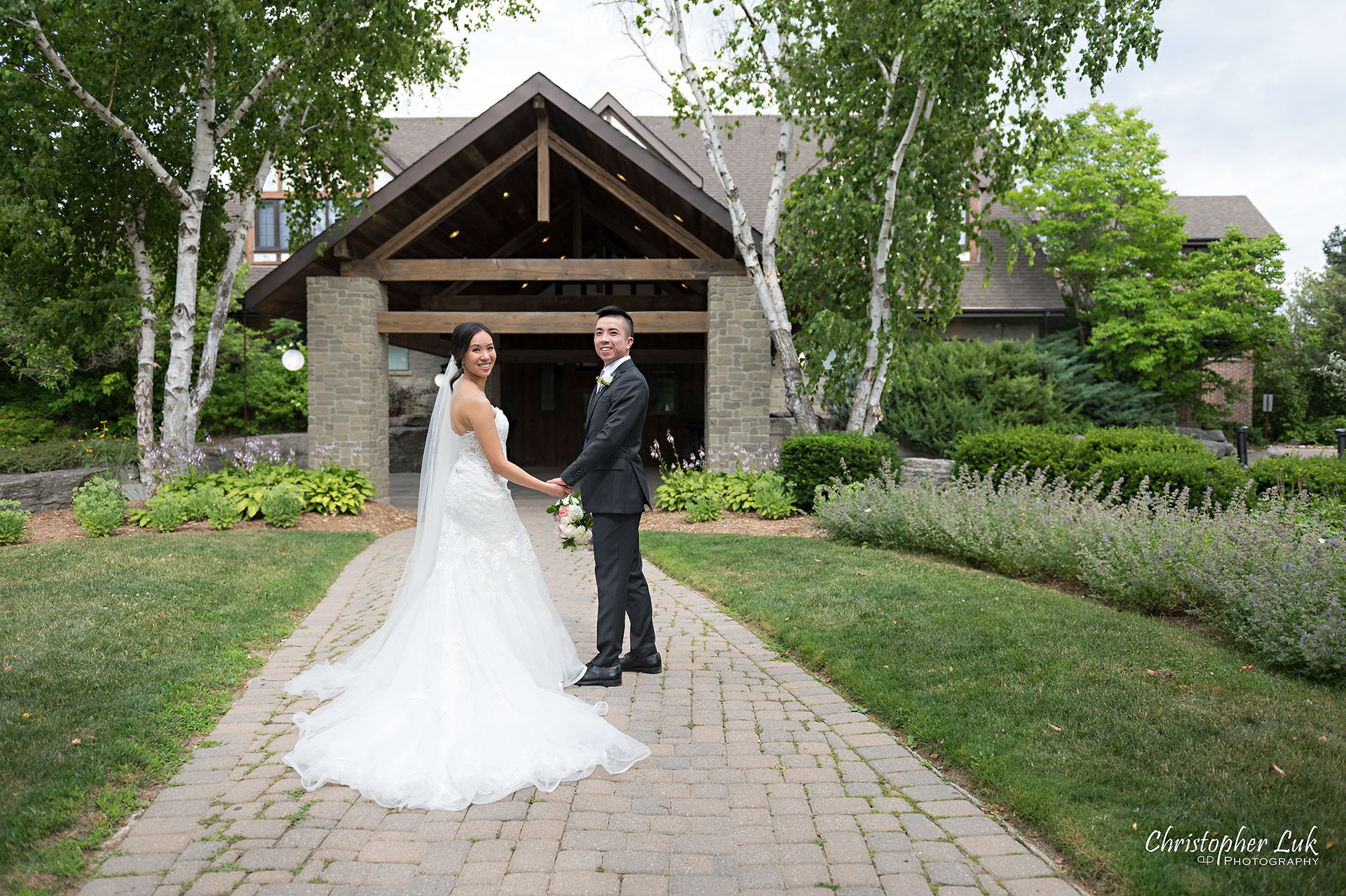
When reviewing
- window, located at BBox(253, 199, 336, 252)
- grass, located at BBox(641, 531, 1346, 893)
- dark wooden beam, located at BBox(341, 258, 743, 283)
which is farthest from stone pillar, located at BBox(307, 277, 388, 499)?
window, located at BBox(253, 199, 336, 252)

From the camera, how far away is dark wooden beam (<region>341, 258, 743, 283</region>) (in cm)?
1276

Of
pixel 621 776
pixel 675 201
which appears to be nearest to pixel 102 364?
pixel 675 201

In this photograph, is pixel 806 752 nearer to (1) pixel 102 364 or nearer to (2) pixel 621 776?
(2) pixel 621 776

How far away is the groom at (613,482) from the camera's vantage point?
480 cm

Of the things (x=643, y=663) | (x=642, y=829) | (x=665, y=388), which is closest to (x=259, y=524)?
(x=643, y=663)

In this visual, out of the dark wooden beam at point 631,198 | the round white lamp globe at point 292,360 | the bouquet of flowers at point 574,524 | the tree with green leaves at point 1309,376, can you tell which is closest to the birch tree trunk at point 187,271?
the dark wooden beam at point 631,198

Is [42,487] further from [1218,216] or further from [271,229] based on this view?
[1218,216]

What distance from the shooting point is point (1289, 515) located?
6.50 metres

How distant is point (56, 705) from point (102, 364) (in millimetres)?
17149

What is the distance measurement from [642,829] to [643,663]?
1.95 metres

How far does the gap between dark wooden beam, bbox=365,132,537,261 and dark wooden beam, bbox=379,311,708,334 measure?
1.01 m

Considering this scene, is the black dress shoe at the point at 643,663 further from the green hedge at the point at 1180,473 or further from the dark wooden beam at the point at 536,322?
the dark wooden beam at the point at 536,322

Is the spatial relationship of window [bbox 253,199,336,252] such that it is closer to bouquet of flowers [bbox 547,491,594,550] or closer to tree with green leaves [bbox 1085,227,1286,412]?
tree with green leaves [bbox 1085,227,1286,412]

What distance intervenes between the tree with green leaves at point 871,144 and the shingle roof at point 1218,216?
1617 centimetres
